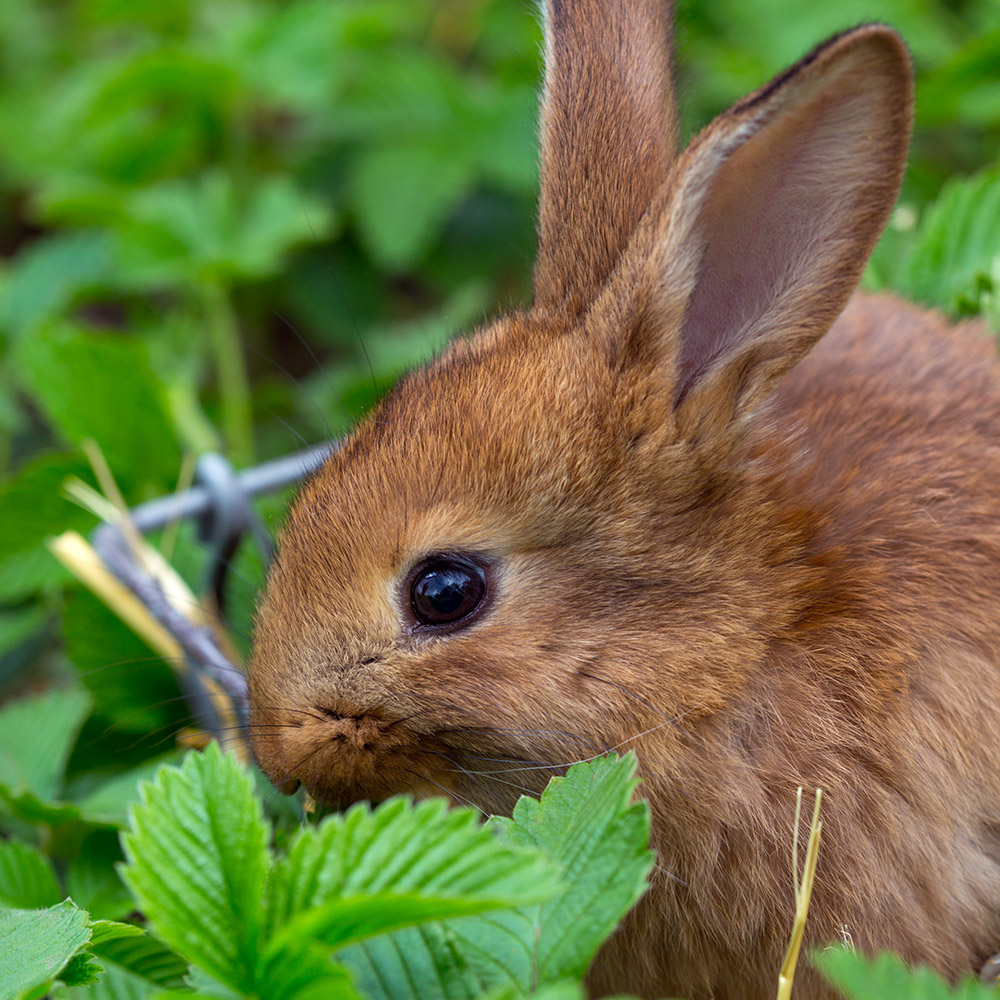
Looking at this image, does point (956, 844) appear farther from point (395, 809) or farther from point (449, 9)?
point (449, 9)

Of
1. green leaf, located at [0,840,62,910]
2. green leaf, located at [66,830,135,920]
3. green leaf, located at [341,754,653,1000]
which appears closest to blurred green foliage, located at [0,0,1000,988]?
green leaf, located at [66,830,135,920]

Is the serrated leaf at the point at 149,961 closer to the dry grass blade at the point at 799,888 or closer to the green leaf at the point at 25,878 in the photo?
the green leaf at the point at 25,878

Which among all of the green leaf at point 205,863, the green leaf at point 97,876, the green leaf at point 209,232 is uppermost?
the green leaf at point 209,232

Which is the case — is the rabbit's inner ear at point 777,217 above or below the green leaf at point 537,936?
above

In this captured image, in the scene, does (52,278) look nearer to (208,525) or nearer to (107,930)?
(208,525)

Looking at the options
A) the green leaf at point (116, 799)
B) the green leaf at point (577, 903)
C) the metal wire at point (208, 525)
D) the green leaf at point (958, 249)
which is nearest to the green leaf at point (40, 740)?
the green leaf at point (116, 799)

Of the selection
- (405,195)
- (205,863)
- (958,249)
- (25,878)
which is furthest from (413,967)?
(405,195)

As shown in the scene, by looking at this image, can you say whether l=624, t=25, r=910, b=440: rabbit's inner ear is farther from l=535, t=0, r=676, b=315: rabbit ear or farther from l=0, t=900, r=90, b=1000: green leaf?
l=0, t=900, r=90, b=1000: green leaf

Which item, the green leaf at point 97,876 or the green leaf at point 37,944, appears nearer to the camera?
the green leaf at point 37,944
